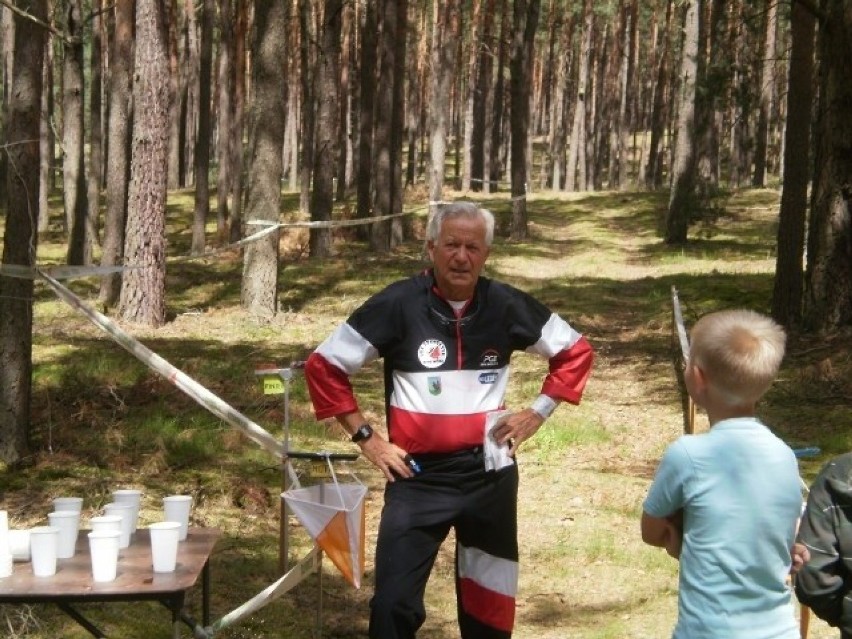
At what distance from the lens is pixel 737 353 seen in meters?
3.12

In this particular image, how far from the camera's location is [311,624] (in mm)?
6598

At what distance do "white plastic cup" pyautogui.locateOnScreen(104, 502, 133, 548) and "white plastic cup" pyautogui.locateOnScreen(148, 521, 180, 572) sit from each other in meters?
0.40

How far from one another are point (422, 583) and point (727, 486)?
5.32ft

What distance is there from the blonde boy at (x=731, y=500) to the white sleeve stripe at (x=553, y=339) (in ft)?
5.09

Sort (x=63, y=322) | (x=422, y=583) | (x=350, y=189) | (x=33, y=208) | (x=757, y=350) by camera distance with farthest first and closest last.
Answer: (x=350, y=189)
(x=63, y=322)
(x=33, y=208)
(x=422, y=583)
(x=757, y=350)

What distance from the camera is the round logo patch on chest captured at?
4598mm

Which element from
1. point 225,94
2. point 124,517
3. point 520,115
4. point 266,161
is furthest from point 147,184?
point 520,115

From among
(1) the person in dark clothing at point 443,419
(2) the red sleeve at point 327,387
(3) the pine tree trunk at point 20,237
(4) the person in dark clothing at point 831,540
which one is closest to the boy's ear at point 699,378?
(4) the person in dark clothing at point 831,540

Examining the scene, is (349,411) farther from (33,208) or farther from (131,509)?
(33,208)

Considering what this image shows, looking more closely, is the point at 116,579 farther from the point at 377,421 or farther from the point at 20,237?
the point at 377,421

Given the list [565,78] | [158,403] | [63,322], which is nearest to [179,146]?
[565,78]

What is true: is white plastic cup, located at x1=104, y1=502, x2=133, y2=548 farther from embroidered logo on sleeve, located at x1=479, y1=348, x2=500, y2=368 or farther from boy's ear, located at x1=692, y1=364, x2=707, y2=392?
boy's ear, located at x1=692, y1=364, x2=707, y2=392

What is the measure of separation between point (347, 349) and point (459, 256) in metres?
0.54

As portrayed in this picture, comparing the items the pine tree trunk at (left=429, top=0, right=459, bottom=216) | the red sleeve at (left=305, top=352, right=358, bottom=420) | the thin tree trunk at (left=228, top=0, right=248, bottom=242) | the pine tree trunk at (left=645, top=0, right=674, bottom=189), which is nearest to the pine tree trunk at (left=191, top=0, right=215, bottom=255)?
the thin tree trunk at (left=228, top=0, right=248, bottom=242)
